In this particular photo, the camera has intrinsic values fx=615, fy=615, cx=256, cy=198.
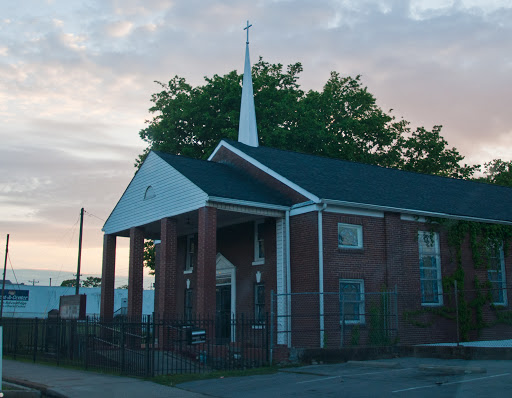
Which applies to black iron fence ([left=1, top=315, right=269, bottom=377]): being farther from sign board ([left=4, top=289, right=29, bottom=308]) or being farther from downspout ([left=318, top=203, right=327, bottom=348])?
sign board ([left=4, top=289, right=29, bottom=308])

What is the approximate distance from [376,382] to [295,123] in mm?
29258

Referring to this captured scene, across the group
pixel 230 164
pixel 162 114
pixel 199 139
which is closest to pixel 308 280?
pixel 230 164

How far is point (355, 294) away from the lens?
71.7ft

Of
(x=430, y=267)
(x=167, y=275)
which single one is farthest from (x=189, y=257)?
(x=430, y=267)

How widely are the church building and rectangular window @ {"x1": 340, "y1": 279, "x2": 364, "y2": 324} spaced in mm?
50

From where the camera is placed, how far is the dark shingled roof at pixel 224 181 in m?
21.4

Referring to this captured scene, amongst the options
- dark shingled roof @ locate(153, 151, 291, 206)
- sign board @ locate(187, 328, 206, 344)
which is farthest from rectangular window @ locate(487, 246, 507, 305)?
sign board @ locate(187, 328, 206, 344)

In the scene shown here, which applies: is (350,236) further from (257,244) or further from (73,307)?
(73,307)

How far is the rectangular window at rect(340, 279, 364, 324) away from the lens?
841 inches

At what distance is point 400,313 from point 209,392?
10629 millimetres

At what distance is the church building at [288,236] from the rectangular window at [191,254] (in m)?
0.09

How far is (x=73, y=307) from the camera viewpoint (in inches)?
920

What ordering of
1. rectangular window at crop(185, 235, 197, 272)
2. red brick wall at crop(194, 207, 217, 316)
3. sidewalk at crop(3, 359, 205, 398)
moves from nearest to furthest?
sidewalk at crop(3, 359, 205, 398)
red brick wall at crop(194, 207, 217, 316)
rectangular window at crop(185, 235, 197, 272)

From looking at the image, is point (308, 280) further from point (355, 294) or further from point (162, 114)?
point (162, 114)
